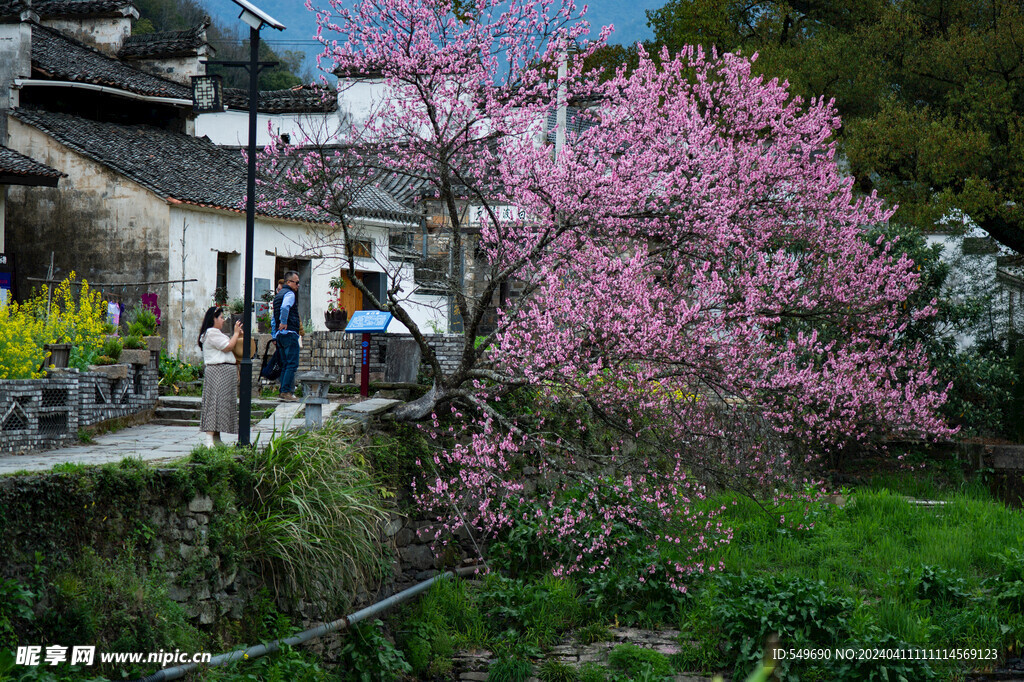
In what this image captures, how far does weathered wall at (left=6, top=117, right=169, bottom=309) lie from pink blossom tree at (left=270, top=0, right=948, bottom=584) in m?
9.02

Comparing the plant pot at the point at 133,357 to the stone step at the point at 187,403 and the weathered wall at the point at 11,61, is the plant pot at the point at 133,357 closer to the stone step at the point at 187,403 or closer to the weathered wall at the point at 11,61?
the stone step at the point at 187,403

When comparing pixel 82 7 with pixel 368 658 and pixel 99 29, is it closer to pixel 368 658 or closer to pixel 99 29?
pixel 99 29

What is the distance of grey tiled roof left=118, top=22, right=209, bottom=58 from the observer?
25562 mm

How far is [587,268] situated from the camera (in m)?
11.2

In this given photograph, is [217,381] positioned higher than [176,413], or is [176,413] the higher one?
[217,381]

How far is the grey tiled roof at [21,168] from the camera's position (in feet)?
50.5

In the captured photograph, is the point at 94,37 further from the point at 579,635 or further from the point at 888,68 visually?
the point at 579,635

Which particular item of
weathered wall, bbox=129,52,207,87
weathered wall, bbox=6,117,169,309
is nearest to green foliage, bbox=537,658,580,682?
weathered wall, bbox=6,117,169,309

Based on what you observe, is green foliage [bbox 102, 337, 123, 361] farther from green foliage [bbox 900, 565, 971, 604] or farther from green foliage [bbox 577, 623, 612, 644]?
green foliage [bbox 900, 565, 971, 604]

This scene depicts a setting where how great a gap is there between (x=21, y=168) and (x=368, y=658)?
36.9ft

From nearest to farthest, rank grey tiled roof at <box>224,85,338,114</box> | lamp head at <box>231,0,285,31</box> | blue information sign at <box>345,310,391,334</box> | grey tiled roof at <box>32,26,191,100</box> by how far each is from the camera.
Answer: lamp head at <box>231,0,285,31</box> → blue information sign at <box>345,310,391,334</box> → grey tiled roof at <box>32,26,191,100</box> → grey tiled roof at <box>224,85,338,114</box>

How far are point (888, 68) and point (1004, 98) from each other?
2.31m

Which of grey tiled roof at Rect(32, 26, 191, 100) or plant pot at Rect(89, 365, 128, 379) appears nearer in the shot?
plant pot at Rect(89, 365, 128, 379)

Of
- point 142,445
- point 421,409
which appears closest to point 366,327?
point 421,409
